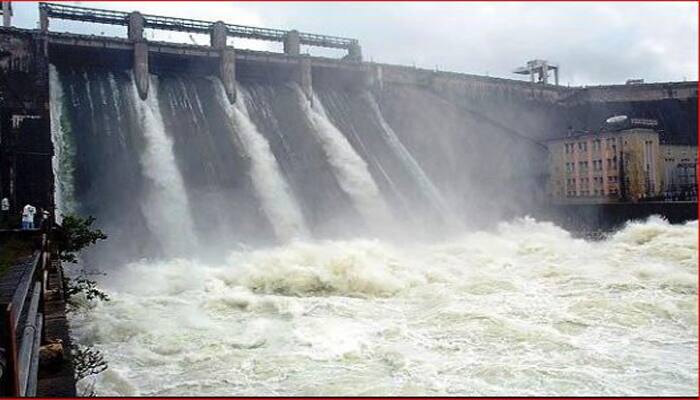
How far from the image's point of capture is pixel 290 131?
20.4m

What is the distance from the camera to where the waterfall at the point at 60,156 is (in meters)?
14.9

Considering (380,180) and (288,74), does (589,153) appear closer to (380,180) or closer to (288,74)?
(380,180)

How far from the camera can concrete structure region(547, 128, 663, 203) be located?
24.6 m

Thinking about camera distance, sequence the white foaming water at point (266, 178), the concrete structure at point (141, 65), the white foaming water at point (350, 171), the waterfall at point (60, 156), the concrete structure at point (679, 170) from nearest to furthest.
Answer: the waterfall at point (60, 156) → the white foaming water at point (266, 178) → the concrete structure at point (141, 65) → the white foaming water at point (350, 171) → the concrete structure at point (679, 170)

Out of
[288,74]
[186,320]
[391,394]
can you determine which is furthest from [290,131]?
[391,394]

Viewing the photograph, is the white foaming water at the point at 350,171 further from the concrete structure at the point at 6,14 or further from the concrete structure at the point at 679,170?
the concrete structure at the point at 679,170

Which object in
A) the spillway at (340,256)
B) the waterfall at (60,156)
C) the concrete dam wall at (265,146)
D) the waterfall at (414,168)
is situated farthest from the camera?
the waterfall at (414,168)

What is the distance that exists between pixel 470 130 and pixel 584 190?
19.3ft

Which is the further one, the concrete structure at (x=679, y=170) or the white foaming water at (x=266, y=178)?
the concrete structure at (x=679, y=170)

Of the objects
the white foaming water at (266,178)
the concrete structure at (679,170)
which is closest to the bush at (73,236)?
the white foaming water at (266,178)

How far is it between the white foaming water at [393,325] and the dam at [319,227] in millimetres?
53

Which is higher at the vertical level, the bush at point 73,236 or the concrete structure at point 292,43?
the concrete structure at point 292,43

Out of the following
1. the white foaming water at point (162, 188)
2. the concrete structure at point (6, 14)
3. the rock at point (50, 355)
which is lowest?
the rock at point (50, 355)

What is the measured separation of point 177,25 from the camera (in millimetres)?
20828
